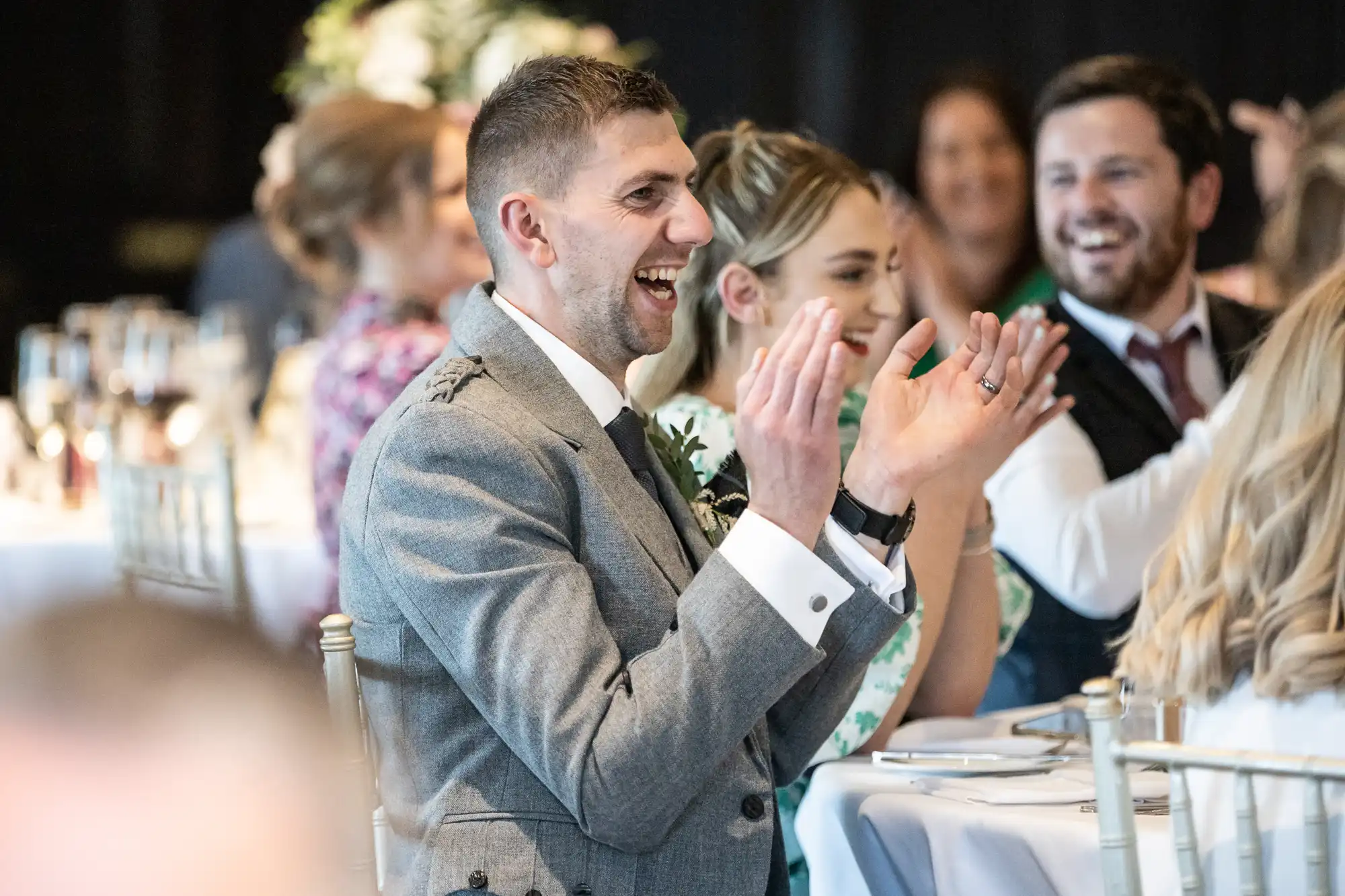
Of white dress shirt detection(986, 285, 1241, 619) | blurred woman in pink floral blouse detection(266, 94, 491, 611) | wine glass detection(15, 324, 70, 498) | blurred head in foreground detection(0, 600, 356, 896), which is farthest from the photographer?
wine glass detection(15, 324, 70, 498)

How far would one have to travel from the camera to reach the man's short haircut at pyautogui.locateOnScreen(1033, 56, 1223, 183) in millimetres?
3373

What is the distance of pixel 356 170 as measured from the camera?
11.7ft

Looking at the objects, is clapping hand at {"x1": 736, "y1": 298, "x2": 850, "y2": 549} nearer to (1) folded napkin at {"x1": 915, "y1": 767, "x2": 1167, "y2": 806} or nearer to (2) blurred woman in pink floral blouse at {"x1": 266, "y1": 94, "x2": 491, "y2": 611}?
(1) folded napkin at {"x1": 915, "y1": 767, "x2": 1167, "y2": 806}

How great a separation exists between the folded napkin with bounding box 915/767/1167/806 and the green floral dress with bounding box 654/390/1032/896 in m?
0.15

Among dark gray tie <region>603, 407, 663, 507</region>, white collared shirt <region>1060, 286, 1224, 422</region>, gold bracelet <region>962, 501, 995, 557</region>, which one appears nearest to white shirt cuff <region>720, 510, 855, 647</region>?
dark gray tie <region>603, 407, 663, 507</region>

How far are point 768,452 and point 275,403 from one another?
3.44m

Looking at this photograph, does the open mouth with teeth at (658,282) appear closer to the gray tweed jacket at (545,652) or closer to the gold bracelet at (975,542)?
the gray tweed jacket at (545,652)

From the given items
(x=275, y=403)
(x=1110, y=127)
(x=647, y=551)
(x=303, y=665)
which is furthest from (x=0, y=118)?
(x=303, y=665)

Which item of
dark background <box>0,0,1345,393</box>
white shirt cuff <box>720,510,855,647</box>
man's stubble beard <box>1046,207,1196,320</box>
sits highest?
dark background <box>0,0,1345,393</box>

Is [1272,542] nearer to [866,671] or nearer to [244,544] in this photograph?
[866,671]

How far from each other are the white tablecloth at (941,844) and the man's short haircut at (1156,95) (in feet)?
6.09

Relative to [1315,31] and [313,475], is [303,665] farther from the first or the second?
[1315,31]

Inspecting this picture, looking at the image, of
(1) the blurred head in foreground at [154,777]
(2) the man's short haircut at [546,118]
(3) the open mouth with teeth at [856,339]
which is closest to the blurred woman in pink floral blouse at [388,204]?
(3) the open mouth with teeth at [856,339]

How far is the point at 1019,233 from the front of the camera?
4.71 metres
